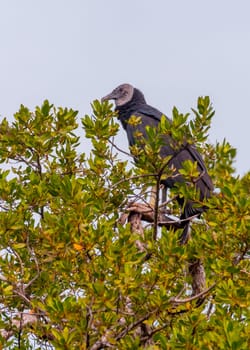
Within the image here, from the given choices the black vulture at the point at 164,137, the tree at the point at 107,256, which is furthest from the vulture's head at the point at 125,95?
the tree at the point at 107,256

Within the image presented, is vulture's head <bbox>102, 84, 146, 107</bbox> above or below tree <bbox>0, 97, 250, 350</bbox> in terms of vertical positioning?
above

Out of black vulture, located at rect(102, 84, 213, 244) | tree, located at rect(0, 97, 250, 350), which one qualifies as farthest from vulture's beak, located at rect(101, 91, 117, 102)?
tree, located at rect(0, 97, 250, 350)

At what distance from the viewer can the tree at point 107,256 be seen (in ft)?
15.1

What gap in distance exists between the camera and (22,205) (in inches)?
221

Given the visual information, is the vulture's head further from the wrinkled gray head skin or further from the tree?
the tree

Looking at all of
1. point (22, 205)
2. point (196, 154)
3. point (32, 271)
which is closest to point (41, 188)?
point (22, 205)

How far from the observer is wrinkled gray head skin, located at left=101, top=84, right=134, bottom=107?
994 centimetres

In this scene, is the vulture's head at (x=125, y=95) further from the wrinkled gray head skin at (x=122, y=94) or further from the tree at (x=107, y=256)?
the tree at (x=107, y=256)

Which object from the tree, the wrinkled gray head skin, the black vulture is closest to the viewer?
the tree

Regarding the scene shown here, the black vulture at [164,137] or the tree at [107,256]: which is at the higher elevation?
the black vulture at [164,137]

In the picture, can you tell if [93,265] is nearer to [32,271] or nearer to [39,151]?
[32,271]

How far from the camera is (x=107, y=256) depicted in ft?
15.5

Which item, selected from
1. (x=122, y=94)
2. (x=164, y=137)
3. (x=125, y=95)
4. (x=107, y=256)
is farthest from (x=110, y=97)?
(x=107, y=256)

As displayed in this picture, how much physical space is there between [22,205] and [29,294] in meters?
0.63
